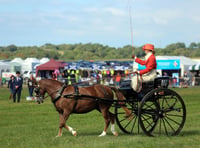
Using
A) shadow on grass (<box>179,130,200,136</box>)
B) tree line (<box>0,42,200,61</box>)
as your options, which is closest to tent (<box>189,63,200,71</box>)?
shadow on grass (<box>179,130,200,136</box>)

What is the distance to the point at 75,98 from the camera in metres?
11.0

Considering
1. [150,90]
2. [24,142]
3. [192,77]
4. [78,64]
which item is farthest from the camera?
[78,64]

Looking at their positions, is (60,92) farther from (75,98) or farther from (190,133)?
(190,133)

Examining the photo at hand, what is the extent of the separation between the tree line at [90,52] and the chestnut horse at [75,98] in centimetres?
9678

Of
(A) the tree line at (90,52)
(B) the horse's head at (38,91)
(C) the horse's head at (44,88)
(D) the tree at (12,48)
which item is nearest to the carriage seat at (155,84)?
(C) the horse's head at (44,88)

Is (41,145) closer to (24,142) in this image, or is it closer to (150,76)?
(24,142)

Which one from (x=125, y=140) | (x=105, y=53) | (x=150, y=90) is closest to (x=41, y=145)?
(x=125, y=140)

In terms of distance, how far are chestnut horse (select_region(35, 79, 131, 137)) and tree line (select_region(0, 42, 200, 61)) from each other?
318 ft

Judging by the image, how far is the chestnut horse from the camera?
10953mm

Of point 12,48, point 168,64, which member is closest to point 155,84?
point 168,64

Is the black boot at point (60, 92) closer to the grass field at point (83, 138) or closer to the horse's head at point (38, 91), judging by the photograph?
the horse's head at point (38, 91)

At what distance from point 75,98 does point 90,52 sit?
129 metres

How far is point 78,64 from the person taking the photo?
5116 cm

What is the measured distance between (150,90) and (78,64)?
40.2 meters
